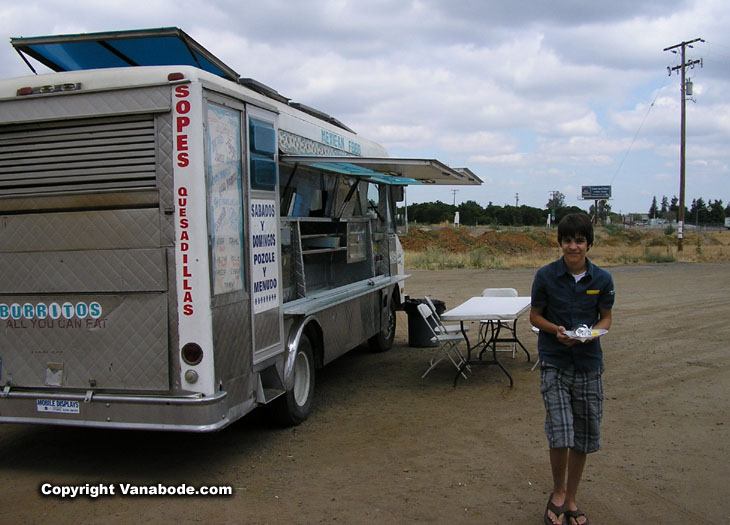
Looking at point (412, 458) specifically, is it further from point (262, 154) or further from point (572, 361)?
point (262, 154)

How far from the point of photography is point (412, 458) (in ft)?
18.1

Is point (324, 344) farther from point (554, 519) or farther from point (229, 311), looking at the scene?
point (554, 519)

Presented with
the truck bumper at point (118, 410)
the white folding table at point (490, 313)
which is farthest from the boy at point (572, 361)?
the white folding table at point (490, 313)

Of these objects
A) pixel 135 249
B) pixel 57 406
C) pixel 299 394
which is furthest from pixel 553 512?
pixel 57 406

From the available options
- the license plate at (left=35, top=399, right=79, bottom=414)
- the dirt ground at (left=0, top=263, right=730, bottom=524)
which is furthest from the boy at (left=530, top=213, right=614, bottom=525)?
the license plate at (left=35, top=399, right=79, bottom=414)

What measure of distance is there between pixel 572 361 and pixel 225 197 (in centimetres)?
271

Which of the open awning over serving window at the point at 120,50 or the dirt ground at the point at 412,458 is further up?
the open awning over serving window at the point at 120,50

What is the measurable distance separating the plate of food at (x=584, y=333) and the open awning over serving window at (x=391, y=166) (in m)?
2.92

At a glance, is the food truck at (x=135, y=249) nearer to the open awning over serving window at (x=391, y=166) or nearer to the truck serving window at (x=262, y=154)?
the truck serving window at (x=262, y=154)

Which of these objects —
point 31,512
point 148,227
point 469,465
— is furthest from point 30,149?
point 469,465

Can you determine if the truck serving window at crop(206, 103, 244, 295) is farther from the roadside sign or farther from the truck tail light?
the roadside sign

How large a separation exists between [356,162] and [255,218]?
1290 mm

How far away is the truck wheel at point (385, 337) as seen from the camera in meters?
10.1

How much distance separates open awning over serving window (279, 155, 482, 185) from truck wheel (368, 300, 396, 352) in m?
2.12
